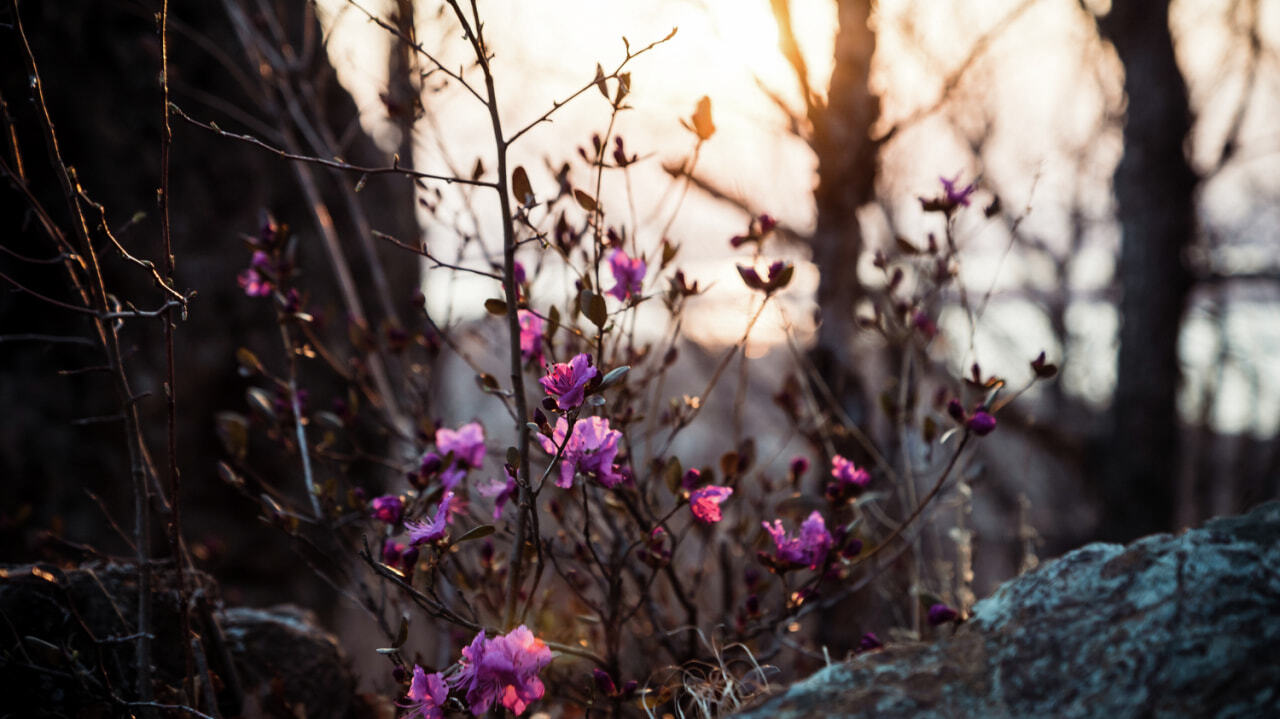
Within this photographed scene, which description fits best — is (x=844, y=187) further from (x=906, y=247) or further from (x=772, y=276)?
(x=772, y=276)

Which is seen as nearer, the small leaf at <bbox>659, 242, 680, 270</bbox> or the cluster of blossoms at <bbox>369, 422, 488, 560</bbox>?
the cluster of blossoms at <bbox>369, 422, 488, 560</bbox>

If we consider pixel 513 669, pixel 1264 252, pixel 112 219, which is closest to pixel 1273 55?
pixel 1264 252

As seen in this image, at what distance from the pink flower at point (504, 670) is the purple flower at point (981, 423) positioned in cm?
76

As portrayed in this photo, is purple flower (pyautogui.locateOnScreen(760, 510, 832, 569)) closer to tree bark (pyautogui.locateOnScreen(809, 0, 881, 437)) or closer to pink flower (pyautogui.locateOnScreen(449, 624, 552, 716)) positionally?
pink flower (pyautogui.locateOnScreen(449, 624, 552, 716))

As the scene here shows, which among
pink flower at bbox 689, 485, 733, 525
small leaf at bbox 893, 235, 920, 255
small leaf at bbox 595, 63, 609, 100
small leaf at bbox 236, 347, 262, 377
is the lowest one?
pink flower at bbox 689, 485, 733, 525

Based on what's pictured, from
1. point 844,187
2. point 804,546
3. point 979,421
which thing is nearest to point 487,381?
point 804,546

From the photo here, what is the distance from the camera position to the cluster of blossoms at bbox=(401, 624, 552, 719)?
0.98 m

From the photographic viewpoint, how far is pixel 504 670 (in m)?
0.97

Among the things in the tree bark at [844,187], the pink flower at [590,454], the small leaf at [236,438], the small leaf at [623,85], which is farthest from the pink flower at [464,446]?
the tree bark at [844,187]

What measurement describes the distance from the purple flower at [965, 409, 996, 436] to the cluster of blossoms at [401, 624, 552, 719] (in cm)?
76

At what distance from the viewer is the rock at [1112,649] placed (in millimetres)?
809

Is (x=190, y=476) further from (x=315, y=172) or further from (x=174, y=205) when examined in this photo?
(x=315, y=172)

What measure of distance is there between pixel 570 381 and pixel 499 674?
415 mm

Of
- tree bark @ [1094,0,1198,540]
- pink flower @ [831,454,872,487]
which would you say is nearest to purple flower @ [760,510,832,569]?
pink flower @ [831,454,872,487]
